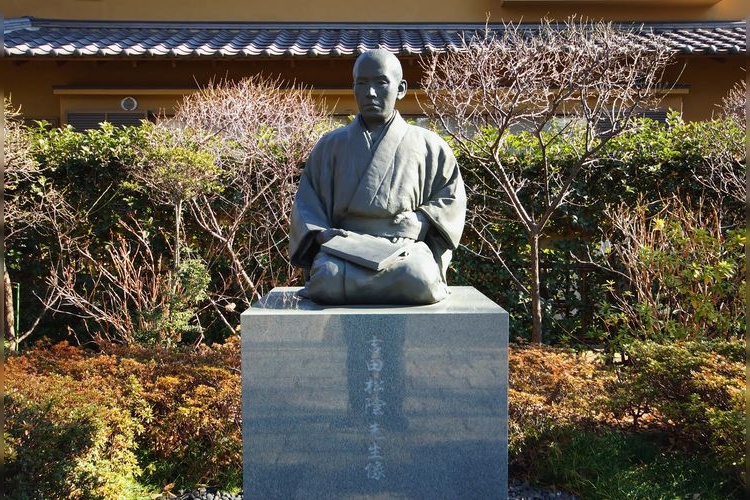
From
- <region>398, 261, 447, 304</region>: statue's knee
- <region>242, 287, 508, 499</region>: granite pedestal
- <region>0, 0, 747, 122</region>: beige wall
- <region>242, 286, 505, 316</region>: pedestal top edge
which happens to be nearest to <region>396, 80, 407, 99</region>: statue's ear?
<region>398, 261, 447, 304</region>: statue's knee

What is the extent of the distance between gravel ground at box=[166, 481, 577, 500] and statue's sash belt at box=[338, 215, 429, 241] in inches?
72.8

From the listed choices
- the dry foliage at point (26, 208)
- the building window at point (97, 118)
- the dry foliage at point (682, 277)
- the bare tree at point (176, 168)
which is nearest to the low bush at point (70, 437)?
the bare tree at point (176, 168)

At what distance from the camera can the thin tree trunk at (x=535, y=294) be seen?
6763 mm

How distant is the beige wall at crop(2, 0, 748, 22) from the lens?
11.1 m

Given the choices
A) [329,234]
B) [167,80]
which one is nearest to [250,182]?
[167,80]

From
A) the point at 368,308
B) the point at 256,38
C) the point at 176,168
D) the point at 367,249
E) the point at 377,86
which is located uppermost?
the point at 256,38

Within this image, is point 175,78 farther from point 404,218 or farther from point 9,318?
point 404,218

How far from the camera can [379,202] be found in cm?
387

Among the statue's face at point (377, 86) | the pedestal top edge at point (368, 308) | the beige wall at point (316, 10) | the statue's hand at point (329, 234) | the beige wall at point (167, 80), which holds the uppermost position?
the beige wall at point (316, 10)

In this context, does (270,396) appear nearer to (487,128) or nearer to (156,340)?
(156,340)

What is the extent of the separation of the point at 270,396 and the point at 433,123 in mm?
4888

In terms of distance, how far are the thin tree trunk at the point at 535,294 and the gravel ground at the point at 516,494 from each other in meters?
2.60

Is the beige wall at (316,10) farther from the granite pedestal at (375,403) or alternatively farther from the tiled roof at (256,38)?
the granite pedestal at (375,403)

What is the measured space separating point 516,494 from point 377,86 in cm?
271
